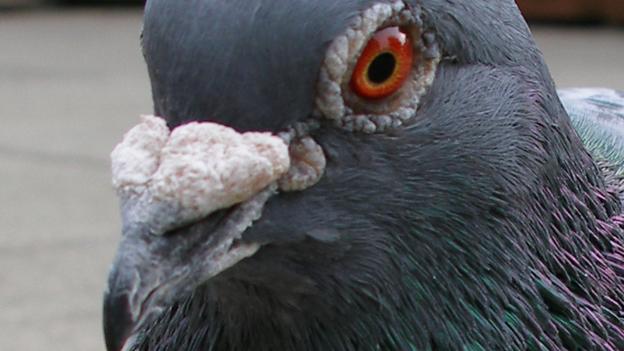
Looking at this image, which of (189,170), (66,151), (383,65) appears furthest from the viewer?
(66,151)

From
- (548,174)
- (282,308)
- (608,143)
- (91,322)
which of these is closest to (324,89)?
(282,308)

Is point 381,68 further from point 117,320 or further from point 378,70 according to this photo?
point 117,320

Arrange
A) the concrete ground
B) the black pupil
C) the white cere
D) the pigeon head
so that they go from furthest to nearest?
the concrete ground
the black pupil
the pigeon head
the white cere

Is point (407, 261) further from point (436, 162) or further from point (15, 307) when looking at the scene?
point (15, 307)

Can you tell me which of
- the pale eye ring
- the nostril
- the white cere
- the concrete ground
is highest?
the pale eye ring

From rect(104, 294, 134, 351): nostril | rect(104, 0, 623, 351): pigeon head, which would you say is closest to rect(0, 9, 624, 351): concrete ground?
rect(104, 0, 623, 351): pigeon head

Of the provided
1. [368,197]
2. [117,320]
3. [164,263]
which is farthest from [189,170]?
[368,197]

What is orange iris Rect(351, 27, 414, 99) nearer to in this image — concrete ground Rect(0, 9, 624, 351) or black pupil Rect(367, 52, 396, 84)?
black pupil Rect(367, 52, 396, 84)
